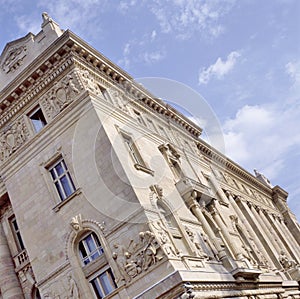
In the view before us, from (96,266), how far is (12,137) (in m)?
8.36

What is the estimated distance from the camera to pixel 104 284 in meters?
18.0

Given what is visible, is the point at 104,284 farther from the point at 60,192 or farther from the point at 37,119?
the point at 37,119

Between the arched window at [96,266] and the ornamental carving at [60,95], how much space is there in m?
6.24

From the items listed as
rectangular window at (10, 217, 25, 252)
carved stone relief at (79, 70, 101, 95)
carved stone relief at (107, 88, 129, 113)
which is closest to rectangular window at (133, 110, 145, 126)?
carved stone relief at (107, 88, 129, 113)

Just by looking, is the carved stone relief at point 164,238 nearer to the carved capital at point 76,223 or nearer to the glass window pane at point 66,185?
the carved capital at point 76,223

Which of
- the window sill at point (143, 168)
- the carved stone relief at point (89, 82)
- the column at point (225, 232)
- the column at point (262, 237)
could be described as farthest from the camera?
the column at point (262, 237)

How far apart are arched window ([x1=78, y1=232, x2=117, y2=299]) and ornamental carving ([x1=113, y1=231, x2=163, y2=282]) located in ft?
2.78

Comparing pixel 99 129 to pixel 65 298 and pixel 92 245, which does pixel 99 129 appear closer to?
pixel 92 245

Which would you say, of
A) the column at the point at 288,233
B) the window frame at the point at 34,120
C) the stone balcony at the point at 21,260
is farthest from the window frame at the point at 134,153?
the column at the point at 288,233

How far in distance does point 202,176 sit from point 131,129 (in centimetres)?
954

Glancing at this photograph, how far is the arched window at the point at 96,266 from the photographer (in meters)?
18.0

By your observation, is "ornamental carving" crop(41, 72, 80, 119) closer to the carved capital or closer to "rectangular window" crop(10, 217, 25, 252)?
the carved capital

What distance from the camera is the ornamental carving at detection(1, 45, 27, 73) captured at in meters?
22.8

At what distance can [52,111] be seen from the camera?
21281 mm
